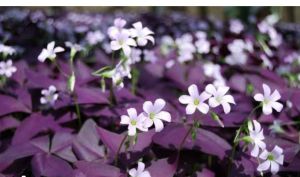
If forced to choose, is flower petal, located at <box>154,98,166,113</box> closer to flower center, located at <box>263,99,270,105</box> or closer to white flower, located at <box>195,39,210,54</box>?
flower center, located at <box>263,99,270,105</box>

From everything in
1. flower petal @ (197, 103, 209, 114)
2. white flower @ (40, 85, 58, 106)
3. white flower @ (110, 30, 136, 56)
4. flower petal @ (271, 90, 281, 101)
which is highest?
white flower @ (110, 30, 136, 56)

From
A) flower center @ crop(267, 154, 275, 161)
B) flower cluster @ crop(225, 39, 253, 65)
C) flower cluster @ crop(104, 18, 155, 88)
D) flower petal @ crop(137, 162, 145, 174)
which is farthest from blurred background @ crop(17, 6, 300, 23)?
flower petal @ crop(137, 162, 145, 174)

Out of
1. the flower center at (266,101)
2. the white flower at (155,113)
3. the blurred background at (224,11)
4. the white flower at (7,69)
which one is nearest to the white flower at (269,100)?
the flower center at (266,101)

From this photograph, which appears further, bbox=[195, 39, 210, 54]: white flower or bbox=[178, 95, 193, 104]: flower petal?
bbox=[195, 39, 210, 54]: white flower

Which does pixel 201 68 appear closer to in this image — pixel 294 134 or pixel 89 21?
pixel 294 134

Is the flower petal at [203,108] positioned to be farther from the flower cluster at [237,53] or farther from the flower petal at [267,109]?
the flower cluster at [237,53]

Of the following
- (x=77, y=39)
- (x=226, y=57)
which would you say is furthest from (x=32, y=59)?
(x=226, y=57)
